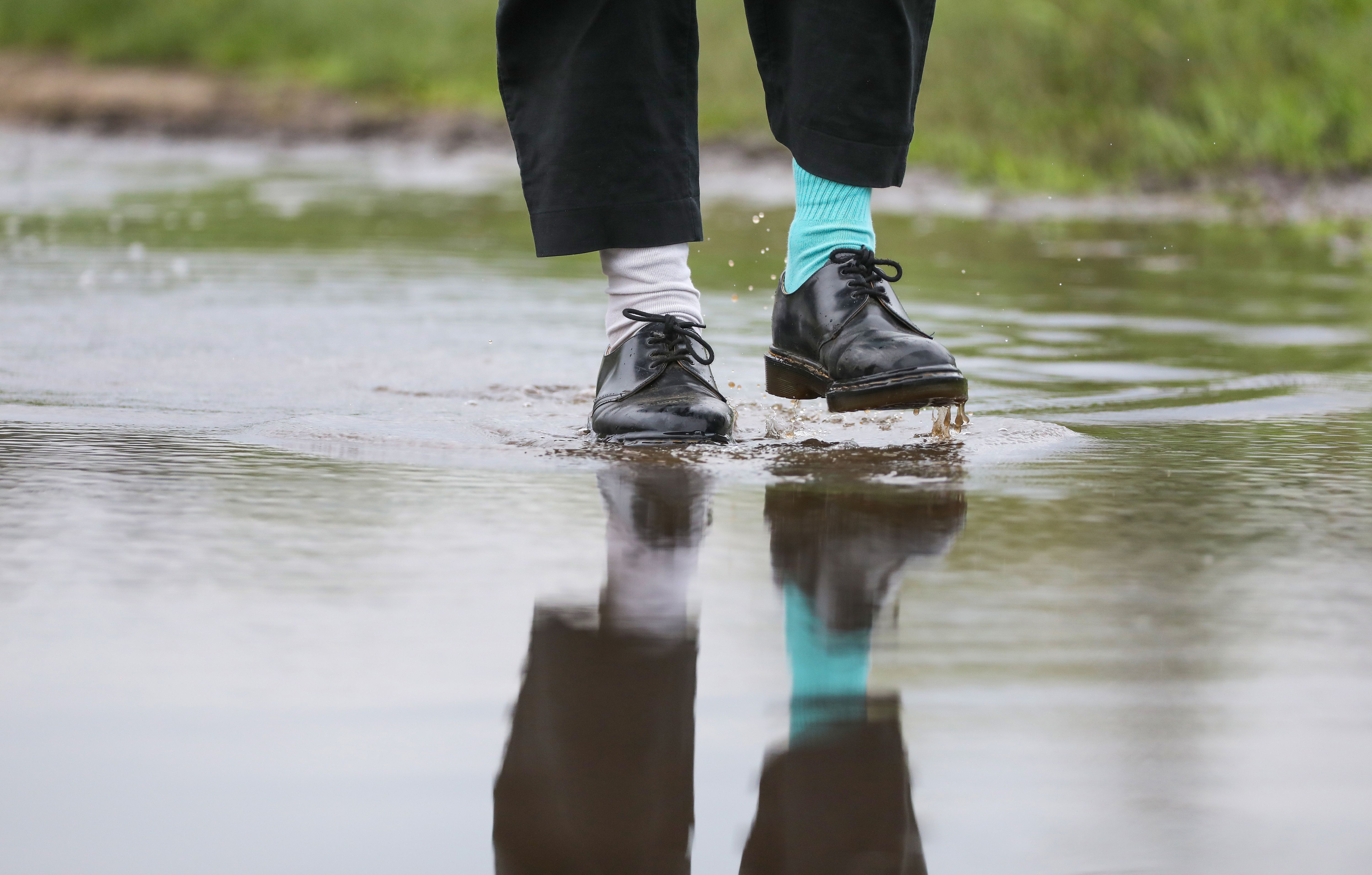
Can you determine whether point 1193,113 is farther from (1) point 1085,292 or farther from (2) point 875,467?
(2) point 875,467

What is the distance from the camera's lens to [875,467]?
173 centimetres

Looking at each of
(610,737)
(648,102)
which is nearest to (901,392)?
(648,102)

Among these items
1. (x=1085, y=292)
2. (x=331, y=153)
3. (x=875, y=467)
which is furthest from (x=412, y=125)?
(x=875, y=467)

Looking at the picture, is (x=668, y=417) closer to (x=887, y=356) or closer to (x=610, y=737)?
(x=887, y=356)

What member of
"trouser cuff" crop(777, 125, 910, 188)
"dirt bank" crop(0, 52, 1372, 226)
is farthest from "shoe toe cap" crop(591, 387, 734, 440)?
"dirt bank" crop(0, 52, 1372, 226)

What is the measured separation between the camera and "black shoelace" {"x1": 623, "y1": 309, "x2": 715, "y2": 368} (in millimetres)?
2023

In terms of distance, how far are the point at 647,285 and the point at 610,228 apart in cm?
9

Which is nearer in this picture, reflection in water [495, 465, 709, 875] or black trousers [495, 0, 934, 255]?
reflection in water [495, 465, 709, 875]

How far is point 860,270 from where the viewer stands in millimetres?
2084

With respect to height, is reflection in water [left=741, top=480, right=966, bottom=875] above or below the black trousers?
below

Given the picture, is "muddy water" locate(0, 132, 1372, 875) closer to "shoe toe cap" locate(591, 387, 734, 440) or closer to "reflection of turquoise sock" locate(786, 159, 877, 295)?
"shoe toe cap" locate(591, 387, 734, 440)

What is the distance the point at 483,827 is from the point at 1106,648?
1.55 ft

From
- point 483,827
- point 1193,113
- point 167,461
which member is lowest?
point 483,827

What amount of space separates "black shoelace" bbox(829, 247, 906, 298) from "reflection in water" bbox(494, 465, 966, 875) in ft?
2.12
